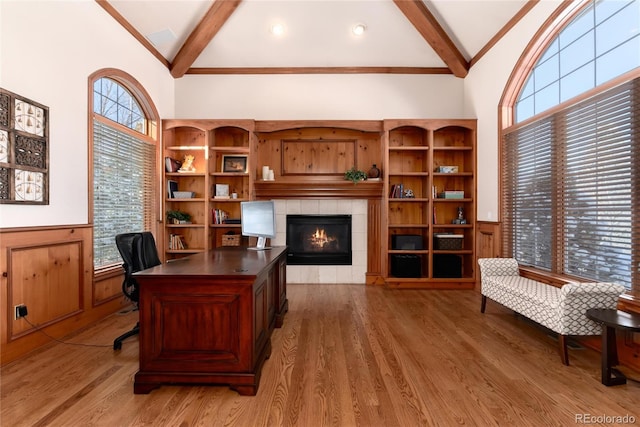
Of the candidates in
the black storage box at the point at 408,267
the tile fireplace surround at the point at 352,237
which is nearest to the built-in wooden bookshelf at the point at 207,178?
the tile fireplace surround at the point at 352,237

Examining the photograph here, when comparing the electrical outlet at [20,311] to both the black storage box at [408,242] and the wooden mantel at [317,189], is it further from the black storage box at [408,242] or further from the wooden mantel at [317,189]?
the black storage box at [408,242]

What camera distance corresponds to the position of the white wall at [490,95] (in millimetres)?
3686

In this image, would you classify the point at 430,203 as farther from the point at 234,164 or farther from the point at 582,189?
the point at 234,164

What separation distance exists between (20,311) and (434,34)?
5.50 m

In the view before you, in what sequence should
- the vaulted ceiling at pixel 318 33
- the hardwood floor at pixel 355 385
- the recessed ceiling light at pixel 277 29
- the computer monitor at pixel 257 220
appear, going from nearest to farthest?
1. the hardwood floor at pixel 355 385
2. the computer monitor at pixel 257 220
3. the vaulted ceiling at pixel 318 33
4. the recessed ceiling light at pixel 277 29

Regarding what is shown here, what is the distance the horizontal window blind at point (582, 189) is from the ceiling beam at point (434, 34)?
1625mm

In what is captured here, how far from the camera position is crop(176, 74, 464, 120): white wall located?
4914 millimetres

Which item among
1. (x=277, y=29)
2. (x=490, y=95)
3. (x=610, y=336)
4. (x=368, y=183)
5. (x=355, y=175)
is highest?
(x=277, y=29)

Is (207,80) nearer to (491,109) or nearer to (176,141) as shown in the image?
(176,141)

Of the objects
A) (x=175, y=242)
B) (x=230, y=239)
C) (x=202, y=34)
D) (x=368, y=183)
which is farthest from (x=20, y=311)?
(x=368, y=183)

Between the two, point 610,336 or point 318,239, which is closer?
point 610,336

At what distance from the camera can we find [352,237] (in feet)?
16.5

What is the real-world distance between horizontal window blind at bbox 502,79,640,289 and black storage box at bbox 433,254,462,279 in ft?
3.39

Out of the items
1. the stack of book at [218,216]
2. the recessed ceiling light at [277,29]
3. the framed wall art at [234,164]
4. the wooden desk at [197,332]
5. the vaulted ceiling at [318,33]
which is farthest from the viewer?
the framed wall art at [234,164]
